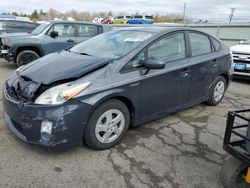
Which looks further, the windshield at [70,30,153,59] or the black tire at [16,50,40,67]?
the black tire at [16,50,40,67]

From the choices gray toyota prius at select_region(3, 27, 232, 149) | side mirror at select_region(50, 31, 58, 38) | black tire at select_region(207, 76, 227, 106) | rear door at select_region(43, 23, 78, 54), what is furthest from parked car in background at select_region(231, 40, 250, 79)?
side mirror at select_region(50, 31, 58, 38)

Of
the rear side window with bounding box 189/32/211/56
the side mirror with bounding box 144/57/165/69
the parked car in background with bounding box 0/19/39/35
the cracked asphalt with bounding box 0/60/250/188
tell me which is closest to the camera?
the cracked asphalt with bounding box 0/60/250/188

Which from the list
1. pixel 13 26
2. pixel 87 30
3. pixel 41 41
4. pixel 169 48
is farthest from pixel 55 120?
pixel 13 26

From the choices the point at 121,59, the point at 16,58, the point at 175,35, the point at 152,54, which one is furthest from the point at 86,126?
the point at 16,58

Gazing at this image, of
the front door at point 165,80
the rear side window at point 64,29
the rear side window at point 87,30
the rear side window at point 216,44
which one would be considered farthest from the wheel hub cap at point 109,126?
the rear side window at point 87,30

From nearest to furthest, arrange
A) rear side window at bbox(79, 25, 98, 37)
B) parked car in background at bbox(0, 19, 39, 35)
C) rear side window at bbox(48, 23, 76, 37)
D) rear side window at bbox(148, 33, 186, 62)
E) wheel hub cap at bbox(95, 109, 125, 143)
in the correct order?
wheel hub cap at bbox(95, 109, 125, 143), rear side window at bbox(148, 33, 186, 62), rear side window at bbox(48, 23, 76, 37), rear side window at bbox(79, 25, 98, 37), parked car in background at bbox(0, 19, 39, 35)

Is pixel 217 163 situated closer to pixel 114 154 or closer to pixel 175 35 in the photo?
pixel 114 154

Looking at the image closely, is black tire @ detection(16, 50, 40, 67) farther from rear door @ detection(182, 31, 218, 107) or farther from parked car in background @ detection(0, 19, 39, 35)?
rear door @ detection(182, 31, 218, 107)

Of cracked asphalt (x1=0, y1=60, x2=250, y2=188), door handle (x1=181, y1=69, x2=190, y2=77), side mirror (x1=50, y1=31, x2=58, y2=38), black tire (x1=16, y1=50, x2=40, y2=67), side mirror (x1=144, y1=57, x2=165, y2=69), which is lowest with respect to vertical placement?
cracked asphalt (x1=0, y1=60, x2=250, y2=188)

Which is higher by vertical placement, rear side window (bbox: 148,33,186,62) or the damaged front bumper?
rear side window (bbox: 148,33,186,62)

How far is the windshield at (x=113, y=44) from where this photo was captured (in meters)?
3.66

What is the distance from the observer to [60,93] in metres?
2.86

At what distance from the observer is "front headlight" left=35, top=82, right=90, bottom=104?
2826 mm

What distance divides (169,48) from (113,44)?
865mm
